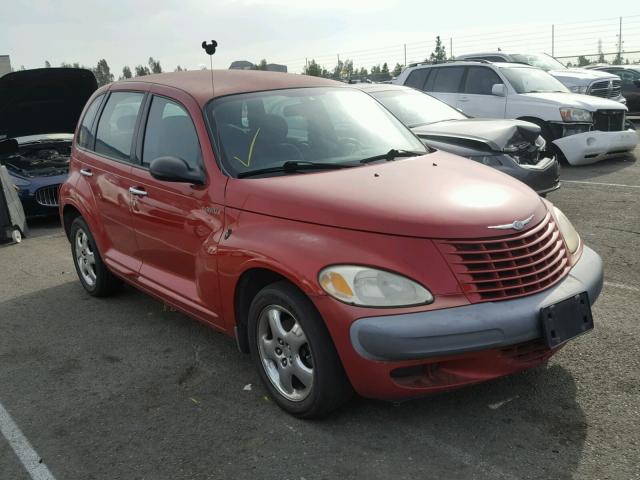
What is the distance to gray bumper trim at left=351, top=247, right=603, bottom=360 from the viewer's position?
9.16 feet

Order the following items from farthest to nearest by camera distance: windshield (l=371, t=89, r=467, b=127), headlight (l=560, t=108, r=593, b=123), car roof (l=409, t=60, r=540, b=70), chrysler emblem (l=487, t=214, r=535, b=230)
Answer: car roof (l=409, t=60, r=540, b=70), headlight (l=560, t=108, r=593, b=123), windshield (l=371, t=89, r=467, b=127), chrysler emblem (l=487, t=214, r=535, b=230)

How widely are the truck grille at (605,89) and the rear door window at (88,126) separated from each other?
11.7 meters

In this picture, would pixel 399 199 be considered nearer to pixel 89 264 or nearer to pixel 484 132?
pixel 89 264

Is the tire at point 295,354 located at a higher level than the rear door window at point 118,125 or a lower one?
lower

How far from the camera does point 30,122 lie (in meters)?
9.38

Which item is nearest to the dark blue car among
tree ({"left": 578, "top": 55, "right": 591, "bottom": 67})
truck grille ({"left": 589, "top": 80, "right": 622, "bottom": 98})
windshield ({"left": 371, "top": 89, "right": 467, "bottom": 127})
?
windshield ({"left": 371, "top": 89, "right": 467, "bottom": 127})

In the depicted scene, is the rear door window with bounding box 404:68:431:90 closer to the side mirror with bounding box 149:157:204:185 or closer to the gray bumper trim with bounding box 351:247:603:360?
the side mirror with bounding box 149:157:204:185

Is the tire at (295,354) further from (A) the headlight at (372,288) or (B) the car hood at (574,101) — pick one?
(B) the car hood at (574,101)

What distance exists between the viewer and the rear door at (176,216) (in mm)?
3713

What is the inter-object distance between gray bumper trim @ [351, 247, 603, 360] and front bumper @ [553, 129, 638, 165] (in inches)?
327

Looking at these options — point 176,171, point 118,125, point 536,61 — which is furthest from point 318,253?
point 536,61

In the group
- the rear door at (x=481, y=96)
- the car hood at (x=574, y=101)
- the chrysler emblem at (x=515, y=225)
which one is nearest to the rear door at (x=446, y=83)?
the rear door at (x=481, y=96)

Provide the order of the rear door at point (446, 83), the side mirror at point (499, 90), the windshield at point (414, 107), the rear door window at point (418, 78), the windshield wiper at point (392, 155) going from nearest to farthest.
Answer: the windshield wiper at point (392, 155), the windshield at point (414, 107), the side mirror at point (499, 90), the rear door at point (446, 83), the rear door window at point (418, 78)

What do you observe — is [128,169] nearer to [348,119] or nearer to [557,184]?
[348,119]
